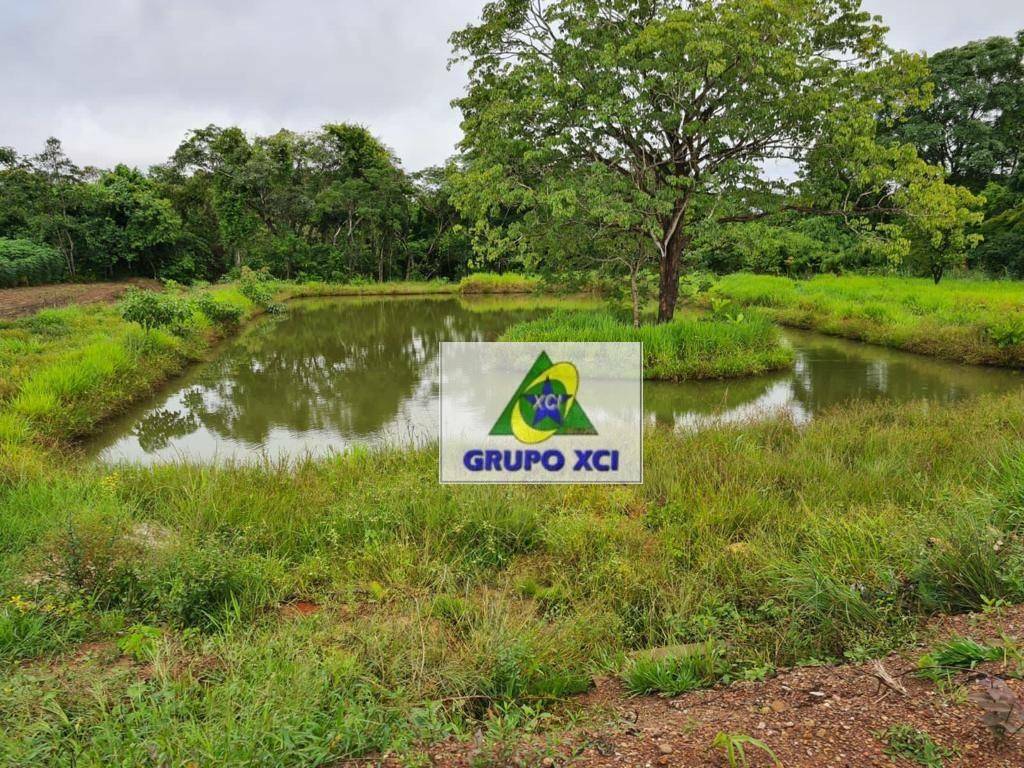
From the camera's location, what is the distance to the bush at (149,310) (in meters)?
10.8

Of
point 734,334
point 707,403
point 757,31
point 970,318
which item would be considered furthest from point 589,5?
point 970,318

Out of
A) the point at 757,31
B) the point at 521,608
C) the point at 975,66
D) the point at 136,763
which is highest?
the point at 975,66

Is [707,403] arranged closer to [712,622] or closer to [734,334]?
[734,334]

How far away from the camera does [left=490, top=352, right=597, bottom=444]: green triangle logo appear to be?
21.7ft

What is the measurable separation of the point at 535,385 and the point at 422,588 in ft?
14.4

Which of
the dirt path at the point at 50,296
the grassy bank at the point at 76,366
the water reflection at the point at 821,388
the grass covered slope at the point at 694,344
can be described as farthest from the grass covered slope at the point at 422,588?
the dirt path at the point at 50,296

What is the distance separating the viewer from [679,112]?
9805 millimetres

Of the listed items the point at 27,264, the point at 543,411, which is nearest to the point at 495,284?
the point at 27,264

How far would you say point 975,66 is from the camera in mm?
24562

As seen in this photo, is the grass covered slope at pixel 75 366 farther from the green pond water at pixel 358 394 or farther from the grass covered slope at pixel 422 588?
the grass covered slope at pixel 422 588

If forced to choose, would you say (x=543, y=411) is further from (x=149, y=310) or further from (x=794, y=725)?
(x=149, y=310)

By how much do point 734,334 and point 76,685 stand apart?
35.6ft

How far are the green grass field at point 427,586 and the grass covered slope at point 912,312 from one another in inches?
272

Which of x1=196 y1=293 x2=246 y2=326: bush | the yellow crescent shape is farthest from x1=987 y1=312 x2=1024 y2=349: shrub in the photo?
x1=196 y1=293 x2=246 y2=326: bush
